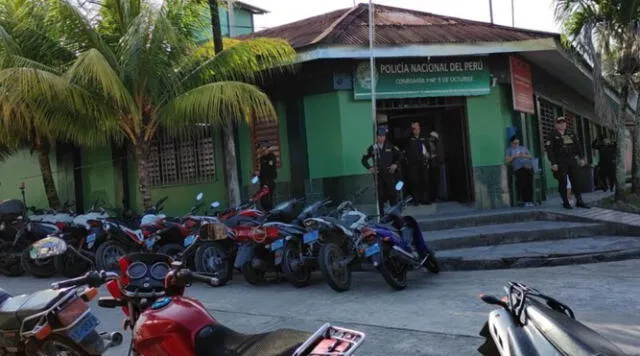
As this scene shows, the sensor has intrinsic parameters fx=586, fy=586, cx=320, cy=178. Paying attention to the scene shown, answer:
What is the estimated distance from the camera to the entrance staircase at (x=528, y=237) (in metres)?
8.16

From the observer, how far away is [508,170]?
1199 cm

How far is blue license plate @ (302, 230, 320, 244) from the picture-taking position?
24.1 ft

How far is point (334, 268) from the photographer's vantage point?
7078mm

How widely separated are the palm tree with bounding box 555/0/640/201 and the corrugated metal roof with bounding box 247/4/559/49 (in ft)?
2.75

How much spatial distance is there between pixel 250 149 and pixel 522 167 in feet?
18.4

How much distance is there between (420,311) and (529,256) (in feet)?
9.68

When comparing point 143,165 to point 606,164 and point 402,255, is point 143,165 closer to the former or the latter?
point 402,255

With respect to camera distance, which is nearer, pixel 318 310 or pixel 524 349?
pixel 524 349

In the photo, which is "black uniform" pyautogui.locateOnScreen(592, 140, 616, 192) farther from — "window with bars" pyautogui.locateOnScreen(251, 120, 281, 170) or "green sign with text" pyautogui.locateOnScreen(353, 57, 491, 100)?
"window with bars" pyautogui.locateOnScreen(251, 120, 281, 170)

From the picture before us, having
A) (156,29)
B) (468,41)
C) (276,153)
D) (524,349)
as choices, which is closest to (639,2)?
(468,41)

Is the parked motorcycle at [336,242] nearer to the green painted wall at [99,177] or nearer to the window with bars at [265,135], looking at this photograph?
the window with bars at [265,135]

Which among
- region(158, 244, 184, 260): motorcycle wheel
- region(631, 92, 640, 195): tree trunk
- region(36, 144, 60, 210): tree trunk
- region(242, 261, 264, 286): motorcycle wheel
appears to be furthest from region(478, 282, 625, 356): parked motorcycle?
region(36, 144, 60, 210): tree trunk

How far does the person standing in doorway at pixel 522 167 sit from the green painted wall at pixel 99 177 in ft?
31.3

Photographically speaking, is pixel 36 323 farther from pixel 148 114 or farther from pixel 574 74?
pixel 574 74
